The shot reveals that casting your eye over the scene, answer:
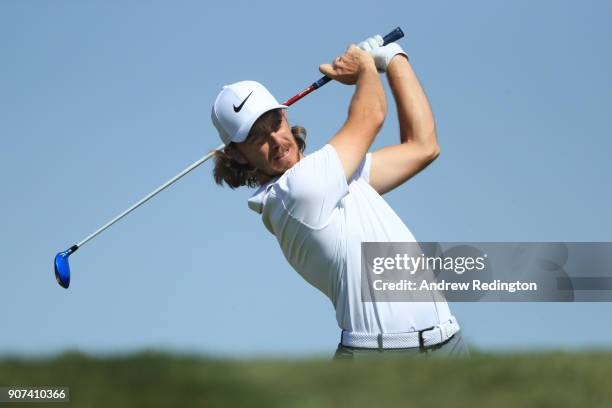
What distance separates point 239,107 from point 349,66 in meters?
0.70

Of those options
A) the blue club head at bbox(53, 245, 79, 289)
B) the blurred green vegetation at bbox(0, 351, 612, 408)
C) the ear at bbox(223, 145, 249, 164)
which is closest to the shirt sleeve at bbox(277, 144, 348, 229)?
the ear at bbox(223, 145, 249, 164)

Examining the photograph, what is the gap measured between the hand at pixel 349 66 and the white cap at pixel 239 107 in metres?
0.38

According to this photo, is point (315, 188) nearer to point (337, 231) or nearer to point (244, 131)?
point (337, 231)

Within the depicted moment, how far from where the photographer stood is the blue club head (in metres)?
7.95

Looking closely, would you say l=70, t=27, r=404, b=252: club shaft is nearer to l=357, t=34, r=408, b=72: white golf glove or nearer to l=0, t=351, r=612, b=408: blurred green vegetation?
l=357, t=34, r=408, b=72: white golf glove

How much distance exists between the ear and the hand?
Result: 2.38 feet

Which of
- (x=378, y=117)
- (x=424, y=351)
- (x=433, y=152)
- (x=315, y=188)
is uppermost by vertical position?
(x=433, y=152)

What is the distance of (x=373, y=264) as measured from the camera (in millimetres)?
4395

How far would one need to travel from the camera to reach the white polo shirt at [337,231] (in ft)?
14.0

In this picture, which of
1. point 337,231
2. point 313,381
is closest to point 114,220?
point 337,231

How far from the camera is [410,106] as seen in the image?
201 inches

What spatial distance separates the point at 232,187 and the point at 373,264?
4.47 feet

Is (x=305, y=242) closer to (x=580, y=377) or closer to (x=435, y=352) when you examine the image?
(x=435, y=352)

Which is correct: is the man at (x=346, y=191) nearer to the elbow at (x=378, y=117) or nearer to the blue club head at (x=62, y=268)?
the elbow at (x=378, y=117)
